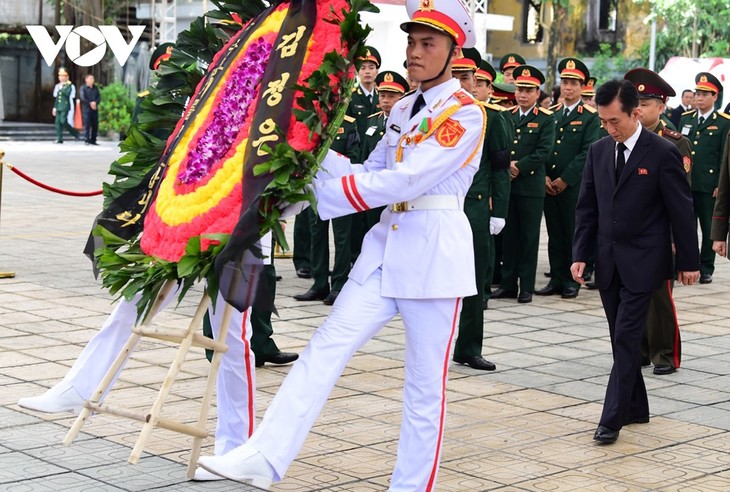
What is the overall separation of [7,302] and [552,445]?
5236 mm

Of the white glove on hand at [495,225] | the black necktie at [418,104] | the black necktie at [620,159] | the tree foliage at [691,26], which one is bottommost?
the white glove on hand at [495,225]

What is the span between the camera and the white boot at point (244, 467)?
460cm

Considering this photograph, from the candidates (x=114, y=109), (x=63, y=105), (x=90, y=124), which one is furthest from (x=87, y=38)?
(x=114, y=109)

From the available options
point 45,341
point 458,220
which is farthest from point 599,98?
point 45,341

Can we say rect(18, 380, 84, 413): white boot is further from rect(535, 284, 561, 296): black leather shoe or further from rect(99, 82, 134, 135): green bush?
rect(99, 82, 134, 135): green bush

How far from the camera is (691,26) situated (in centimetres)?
3394

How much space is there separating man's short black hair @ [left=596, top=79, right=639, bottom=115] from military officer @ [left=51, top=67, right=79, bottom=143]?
85.5 ft

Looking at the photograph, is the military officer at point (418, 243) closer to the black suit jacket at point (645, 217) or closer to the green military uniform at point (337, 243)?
the black suit jacket at point (645, 217)

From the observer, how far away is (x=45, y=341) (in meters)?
8.34

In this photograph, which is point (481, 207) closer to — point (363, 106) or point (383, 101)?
point (383, 101)

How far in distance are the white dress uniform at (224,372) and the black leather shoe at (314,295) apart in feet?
16.3

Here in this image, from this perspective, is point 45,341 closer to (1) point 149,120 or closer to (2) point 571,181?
(1) point 149,120

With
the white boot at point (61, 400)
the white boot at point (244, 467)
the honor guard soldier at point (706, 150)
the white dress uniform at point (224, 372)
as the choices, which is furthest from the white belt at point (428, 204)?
the honor guard soldier at point (706, 150)

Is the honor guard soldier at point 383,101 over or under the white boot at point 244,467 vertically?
over
